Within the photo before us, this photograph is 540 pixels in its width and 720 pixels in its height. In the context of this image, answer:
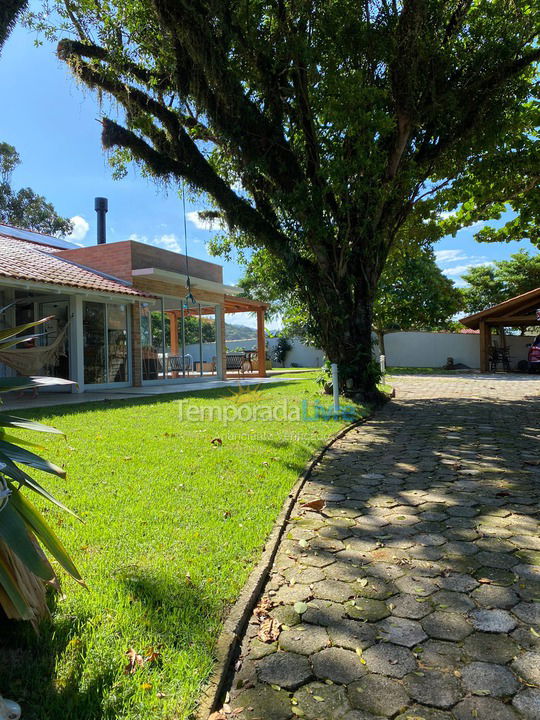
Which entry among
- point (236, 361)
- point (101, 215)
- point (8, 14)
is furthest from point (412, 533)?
point (101, 215)

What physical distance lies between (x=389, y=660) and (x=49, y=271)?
39.2 ft

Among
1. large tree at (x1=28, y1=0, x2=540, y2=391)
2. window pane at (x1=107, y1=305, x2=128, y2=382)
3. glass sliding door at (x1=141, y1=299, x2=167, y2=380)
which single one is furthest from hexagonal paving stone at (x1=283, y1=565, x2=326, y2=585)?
Answer: glass sliding door at (x1=141, y1=299, x2=167, y2=380)

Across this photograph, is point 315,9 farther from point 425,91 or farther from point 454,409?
point 454,409

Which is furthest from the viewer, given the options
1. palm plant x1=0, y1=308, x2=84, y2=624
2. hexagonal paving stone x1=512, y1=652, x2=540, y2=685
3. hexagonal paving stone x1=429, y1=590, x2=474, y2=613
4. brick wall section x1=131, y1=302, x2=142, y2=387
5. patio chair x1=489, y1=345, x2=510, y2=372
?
patio chair x1=489, y1=345, x2=510, y2=372

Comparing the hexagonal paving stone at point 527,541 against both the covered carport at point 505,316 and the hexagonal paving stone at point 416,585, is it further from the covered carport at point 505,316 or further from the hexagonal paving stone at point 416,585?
the covered carport at point 505,316

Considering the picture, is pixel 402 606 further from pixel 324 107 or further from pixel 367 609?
pixel 324 107

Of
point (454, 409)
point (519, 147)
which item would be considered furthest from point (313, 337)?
point (519, 147)

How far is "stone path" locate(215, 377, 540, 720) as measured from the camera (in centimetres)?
169

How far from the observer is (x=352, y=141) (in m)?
8.39

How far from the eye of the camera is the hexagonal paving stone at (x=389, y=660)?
5.97 feet

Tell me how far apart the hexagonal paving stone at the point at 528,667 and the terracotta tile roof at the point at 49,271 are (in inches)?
409

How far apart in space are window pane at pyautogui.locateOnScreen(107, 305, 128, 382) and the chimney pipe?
33.0ft

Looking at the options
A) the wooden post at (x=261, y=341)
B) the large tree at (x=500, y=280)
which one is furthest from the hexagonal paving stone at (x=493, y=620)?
the large tree at (x=500, y=280)

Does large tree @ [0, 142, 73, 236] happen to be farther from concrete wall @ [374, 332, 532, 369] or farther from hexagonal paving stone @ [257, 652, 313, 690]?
hexagonal paving stone @ [257, 652, 313, 690]
